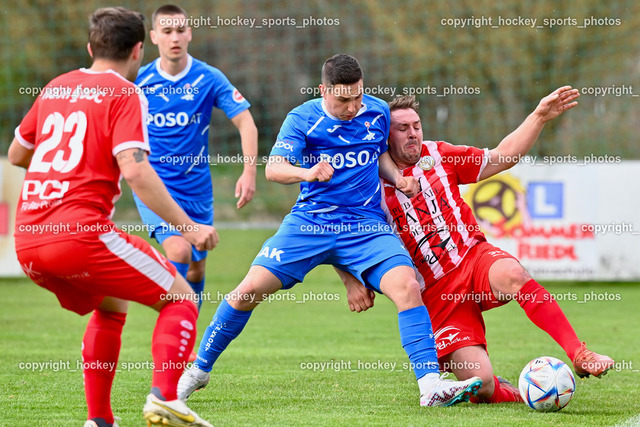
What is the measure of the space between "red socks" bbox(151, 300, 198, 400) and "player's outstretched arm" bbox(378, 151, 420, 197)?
1.67m

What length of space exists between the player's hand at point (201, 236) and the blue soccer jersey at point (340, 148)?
149 centimetres

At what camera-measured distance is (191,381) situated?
5.23m

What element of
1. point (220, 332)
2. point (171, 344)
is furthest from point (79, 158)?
point (220, 332)

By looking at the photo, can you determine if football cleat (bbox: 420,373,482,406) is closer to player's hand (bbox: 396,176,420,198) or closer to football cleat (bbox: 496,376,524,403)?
football cleat (bbox: 496,376,524,403)

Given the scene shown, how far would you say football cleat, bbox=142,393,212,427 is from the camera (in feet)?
12.3

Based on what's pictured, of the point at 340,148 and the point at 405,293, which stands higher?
the point at 340,148

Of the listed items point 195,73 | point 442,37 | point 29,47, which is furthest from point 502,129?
point 195,73

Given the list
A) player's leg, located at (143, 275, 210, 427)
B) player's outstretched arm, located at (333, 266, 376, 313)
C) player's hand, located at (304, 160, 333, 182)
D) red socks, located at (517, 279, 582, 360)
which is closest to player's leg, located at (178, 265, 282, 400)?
player's outstretched arm, located at (333, 266, 376, 313)

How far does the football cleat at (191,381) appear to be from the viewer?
5.20 meters

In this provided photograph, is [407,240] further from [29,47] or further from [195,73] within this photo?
[29,47]

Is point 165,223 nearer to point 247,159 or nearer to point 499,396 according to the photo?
point 247,159

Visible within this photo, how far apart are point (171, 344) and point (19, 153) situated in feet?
3.88

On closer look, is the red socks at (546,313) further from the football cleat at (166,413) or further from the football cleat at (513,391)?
the football cleat at (166,413)

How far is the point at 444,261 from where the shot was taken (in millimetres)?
5551
